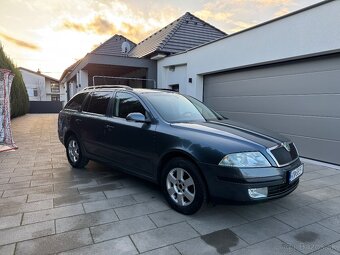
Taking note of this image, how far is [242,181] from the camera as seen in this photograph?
2.82 m

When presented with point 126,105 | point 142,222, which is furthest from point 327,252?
point 126,105

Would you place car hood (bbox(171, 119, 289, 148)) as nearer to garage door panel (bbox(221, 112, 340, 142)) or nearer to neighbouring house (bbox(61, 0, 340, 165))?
garage door panel (bbox(221, 112, 340, 142))

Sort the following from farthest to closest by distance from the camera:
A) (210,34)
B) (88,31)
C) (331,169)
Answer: (88,31) < (210,34) < (331,169)

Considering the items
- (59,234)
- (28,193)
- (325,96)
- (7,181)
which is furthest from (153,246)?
(325,96)

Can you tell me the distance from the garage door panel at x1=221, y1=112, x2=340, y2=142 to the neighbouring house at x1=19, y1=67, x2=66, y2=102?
145ft

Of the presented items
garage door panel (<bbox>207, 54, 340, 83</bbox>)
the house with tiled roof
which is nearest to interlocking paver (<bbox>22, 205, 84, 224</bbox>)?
garage door panel (<bbox>207, 54, 340, 83</bbox>)

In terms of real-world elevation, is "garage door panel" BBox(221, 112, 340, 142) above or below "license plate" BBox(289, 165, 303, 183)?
above

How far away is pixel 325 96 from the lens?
5.82 meters

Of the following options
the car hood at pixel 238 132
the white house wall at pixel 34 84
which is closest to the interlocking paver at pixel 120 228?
the car hood at pixel 238 132

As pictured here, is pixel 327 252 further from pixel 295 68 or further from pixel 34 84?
pixel 34 84

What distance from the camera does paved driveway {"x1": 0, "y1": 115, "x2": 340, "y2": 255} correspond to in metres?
2.67

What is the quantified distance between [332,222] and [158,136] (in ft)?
7.79

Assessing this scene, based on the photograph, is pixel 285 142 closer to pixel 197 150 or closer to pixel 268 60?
pixel 197 150

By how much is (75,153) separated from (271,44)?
534cm
